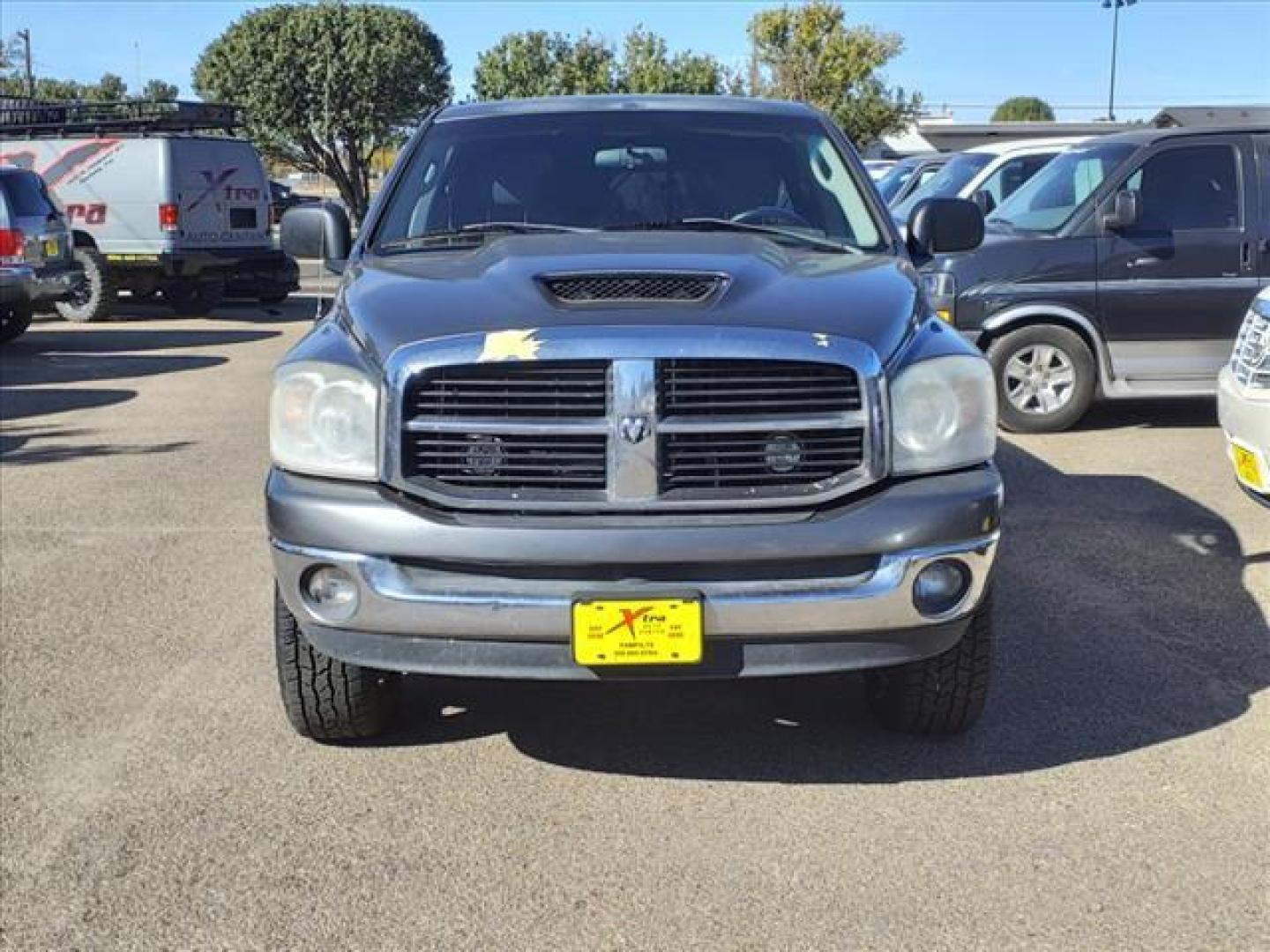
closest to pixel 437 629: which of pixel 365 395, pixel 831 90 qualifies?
pixel 365 395

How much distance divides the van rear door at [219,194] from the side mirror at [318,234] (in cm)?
1247

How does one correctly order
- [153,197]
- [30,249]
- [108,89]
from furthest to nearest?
[108,89] → [153,197] → [30,249]

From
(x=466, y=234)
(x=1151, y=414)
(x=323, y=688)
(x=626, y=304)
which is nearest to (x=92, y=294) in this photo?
(x=1151, y=414)

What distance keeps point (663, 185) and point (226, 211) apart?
44.7 ft

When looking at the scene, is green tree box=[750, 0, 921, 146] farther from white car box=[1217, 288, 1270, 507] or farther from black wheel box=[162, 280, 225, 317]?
white car box=[1217, 288, 1270, 507]

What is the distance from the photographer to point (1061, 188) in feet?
31.3

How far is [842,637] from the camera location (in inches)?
138

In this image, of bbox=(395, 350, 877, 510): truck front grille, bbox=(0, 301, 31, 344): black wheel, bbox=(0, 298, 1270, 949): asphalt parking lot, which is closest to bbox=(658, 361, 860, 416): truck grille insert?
bbox=(395, 350, 877, 510): truck front grille

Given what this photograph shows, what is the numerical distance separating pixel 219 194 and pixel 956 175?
894cm

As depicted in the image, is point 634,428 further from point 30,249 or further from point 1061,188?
point 30,249

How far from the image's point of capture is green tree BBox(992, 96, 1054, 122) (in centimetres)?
8300

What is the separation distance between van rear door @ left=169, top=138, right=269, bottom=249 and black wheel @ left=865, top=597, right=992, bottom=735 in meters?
14.4

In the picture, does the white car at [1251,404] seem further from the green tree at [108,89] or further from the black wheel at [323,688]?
the green tree at [108,89]

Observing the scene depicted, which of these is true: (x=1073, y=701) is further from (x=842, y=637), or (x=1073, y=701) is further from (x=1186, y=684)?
(x=842, y=637)
